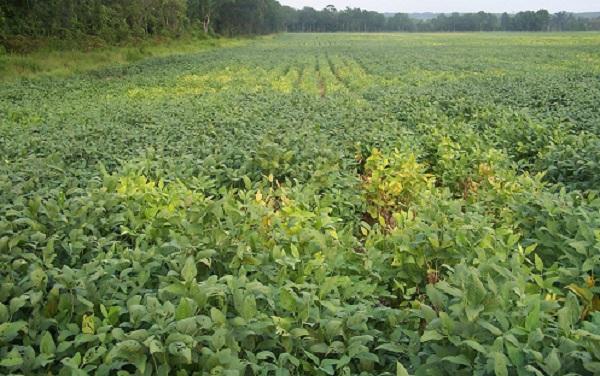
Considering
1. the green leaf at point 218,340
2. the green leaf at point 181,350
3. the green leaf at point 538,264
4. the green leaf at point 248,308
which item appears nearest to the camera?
the green leaf at point 181,350

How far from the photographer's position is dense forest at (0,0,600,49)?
31.7 m

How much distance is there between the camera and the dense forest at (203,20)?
3170 cm

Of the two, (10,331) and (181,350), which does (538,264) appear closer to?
(181,350)

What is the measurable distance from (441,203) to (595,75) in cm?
1867

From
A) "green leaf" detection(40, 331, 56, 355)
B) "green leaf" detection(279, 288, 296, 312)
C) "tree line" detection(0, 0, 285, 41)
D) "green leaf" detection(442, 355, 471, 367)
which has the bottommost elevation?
"green leaf" detection(40, 331, 56, 355)

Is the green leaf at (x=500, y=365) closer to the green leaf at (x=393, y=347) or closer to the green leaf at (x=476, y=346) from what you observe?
the green leaf at (x=476, y=346)

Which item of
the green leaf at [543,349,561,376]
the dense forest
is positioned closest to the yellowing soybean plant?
the green leaf at [543,349,561,376]

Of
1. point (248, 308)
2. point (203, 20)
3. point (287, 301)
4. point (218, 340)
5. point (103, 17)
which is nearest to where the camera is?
point (218, 340)

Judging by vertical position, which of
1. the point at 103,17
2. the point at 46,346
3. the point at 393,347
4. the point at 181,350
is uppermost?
the point at 103,17

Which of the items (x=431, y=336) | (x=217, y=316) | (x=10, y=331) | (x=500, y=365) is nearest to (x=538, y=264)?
(x=431, y=336)

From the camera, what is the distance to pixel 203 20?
6744 centimetres

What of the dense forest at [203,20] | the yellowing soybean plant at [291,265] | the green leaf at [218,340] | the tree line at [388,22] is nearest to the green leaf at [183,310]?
the yellowing soybean plant at [291,265]

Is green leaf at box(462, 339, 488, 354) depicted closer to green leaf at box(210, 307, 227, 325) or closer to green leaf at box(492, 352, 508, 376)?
green leaf at box(492, 352, 508, 376)

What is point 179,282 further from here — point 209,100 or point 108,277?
point 209,100
